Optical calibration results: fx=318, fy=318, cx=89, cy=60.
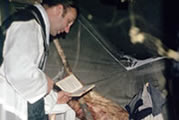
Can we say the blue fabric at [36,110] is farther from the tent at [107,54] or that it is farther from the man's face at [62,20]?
the tent at [107,54]

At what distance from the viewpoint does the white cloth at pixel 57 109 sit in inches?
59.7

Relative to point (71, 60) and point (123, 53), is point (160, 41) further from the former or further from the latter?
point (71, 60)

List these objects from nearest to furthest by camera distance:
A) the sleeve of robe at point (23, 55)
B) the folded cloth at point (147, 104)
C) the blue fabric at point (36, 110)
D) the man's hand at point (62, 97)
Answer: the sleeve of robe at point (23, 55) < the blue fabric at point (36, 110) < the man's hand at point (62, 97) < the folded cloth at point (147, 104)

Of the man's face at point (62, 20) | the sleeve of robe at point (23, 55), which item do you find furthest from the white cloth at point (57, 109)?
the man's face at point (62, 20)

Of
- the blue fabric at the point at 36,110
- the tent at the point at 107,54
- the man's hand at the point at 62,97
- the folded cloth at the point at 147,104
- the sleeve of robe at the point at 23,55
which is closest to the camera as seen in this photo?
the sleeve of robe at the point at 23,55

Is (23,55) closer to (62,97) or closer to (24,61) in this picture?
(24,61)

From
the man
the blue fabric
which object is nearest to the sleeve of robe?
the man

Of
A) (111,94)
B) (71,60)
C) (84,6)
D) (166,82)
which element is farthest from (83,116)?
(84,6)

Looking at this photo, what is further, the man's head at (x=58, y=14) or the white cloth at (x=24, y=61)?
the man's head at (x=58, y=14)

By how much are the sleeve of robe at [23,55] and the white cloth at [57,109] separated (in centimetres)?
16

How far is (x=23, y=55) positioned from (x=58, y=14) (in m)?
0.31

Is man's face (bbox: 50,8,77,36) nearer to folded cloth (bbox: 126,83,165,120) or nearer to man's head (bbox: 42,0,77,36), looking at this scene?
man's head (bbox: 42,0,77,36)

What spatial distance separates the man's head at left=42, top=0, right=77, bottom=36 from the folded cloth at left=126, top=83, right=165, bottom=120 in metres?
0.59

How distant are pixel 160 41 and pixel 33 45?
766mm
